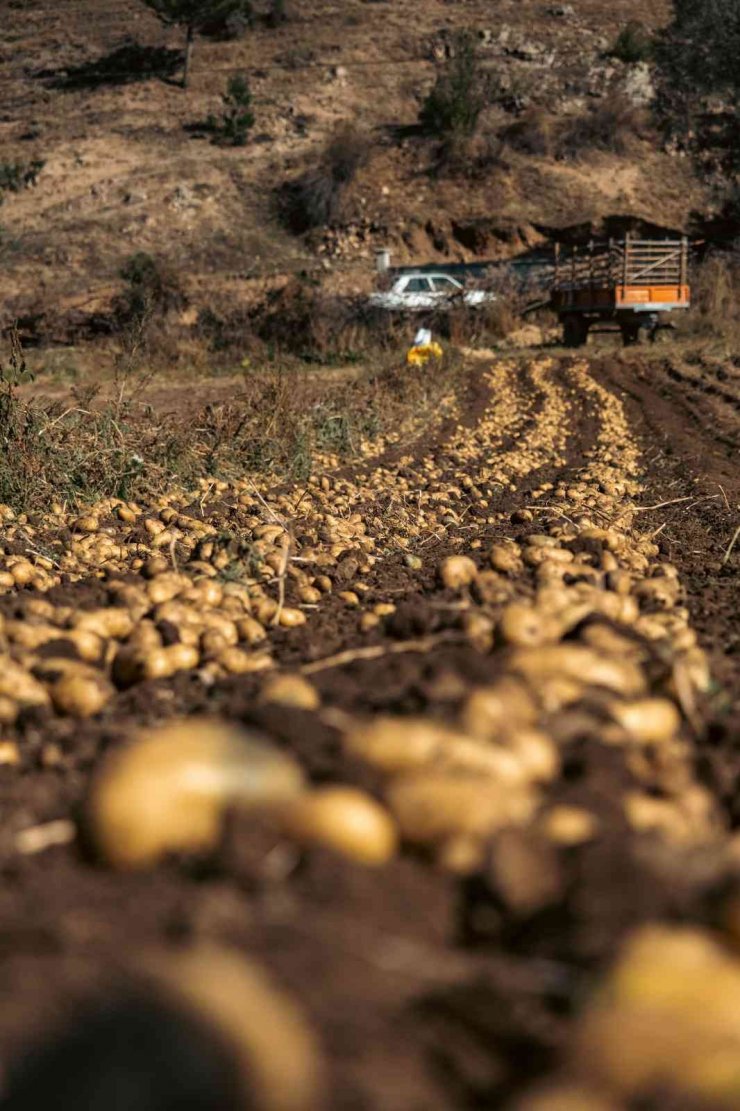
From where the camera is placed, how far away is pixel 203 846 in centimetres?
A: 172

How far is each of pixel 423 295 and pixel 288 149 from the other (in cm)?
1886

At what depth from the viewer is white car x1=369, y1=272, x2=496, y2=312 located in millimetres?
24766

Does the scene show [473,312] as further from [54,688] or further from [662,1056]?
[662,1056]

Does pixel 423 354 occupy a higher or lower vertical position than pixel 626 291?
Answer: lower

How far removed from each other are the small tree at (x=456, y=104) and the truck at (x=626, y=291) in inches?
653

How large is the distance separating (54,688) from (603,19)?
52521 millimetres

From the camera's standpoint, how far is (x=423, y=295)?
25.1m

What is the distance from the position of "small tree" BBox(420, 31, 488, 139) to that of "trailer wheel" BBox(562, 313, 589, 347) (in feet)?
55.6

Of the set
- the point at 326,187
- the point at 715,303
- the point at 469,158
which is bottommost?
the point at 715,303

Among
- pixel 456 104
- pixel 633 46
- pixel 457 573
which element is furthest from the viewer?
pixel 633 46

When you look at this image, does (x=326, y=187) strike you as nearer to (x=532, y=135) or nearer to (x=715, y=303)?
(x=532, y=135)

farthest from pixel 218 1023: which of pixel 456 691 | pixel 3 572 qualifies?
pixel 3 572

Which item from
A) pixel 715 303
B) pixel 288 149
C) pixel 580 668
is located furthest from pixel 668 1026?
pixel 288 149

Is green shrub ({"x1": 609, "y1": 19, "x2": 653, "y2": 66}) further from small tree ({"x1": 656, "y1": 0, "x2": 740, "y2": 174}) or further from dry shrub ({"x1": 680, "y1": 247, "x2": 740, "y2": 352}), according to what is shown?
dry shrub ({"x1": 680, "y1": 247, "x2": 740, "y2": 352})
